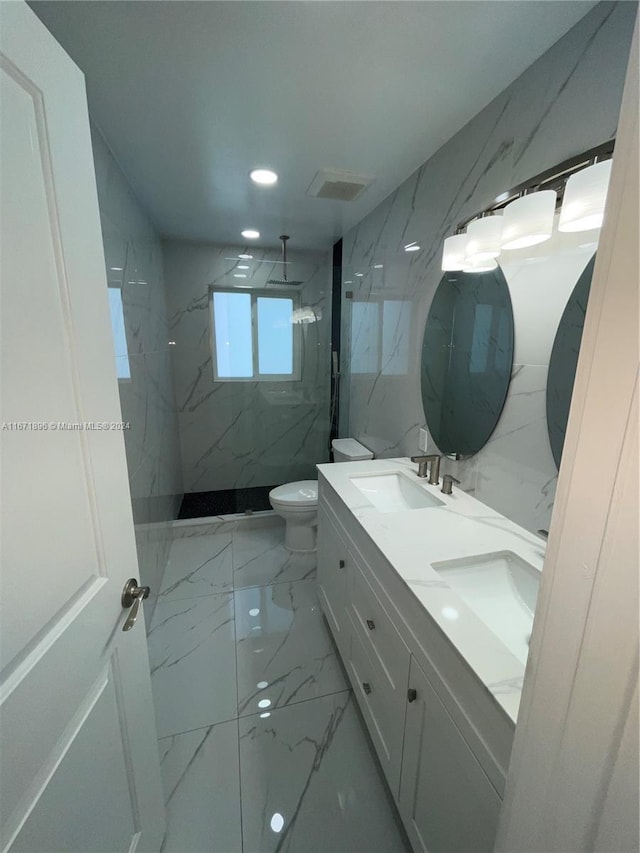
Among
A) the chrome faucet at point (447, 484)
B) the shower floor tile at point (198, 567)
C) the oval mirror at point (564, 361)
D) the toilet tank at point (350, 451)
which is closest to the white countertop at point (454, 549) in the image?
the chrome faucet at point (447, 484)

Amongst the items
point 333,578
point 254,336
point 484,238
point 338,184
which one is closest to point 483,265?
point 484,238

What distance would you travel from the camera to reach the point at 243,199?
2.08 metres

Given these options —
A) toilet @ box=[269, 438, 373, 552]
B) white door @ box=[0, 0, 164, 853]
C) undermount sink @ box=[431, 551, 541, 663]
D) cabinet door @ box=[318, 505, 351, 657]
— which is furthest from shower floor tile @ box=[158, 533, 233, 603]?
undermount sink @ box=[431, 551, 541, 663]

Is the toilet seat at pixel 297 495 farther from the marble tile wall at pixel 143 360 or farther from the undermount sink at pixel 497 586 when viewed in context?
the undermount sink at pixel 497 586

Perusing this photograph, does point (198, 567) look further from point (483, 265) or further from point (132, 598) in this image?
point (483, 265)

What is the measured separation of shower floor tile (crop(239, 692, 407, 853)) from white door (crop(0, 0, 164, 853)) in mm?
510

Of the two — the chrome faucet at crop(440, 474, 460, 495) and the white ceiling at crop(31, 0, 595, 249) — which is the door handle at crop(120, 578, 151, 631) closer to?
the chrome faucet at crop(440, 474, 460, 495)

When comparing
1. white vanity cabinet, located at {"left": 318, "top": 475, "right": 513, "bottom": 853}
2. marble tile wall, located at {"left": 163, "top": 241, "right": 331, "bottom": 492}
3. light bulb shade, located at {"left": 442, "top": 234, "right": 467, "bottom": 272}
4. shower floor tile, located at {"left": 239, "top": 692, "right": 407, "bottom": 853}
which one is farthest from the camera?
marble tile wall, located at {"left": 163, "top": 241, "right": 331, "bottom": 492}

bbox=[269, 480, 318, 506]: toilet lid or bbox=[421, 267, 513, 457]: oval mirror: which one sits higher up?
bbox=[421, 267, 513, 457]: oval mirror

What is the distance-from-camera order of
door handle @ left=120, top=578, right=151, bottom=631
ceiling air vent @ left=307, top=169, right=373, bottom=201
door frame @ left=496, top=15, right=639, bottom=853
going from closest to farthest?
1. door frame @ left=496, top=15, right=639, bottom=853
2. door handle @ left=120, top=578, right=151, bottom=631
3. ceiling air vent @ left=307, top=169, right=373, bottom=201

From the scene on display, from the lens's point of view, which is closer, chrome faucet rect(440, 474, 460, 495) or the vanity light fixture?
the vanity light fixture

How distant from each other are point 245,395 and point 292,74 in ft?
8.13

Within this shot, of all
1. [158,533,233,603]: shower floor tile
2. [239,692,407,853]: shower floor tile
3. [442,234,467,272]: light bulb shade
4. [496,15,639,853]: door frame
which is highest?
[442,234,467,272]: light bulb shade

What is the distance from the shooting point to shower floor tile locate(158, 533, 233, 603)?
222cm
